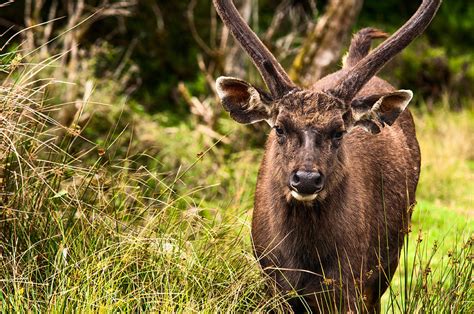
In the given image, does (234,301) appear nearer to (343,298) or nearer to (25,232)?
(343,298)

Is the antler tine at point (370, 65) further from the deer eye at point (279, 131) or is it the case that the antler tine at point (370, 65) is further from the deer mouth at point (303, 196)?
the deer mouth at point (303, 196)

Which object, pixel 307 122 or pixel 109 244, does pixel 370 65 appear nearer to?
pixel 307 122

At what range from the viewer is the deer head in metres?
5.73

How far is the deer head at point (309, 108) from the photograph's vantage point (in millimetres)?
5734

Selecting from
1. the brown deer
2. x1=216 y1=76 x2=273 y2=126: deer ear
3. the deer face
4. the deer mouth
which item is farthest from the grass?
the deer mouth

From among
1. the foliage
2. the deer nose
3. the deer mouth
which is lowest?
the foliage

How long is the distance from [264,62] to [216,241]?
117 cm

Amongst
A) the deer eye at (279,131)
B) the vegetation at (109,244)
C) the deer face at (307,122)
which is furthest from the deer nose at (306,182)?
the vegetation at (109,244)

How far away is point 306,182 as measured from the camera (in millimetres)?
5535

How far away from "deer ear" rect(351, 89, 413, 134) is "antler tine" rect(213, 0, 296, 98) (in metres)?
0.44

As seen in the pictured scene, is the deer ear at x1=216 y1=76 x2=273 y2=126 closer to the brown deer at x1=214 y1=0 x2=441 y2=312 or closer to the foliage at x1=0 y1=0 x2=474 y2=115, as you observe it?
the brown deer at x1=214 y1=0 x2=441 y2=312

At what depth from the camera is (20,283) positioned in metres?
5.67

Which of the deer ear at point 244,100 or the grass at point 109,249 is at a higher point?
the deer ear at point 244,100

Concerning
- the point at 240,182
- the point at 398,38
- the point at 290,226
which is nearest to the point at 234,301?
the point at 290,226
